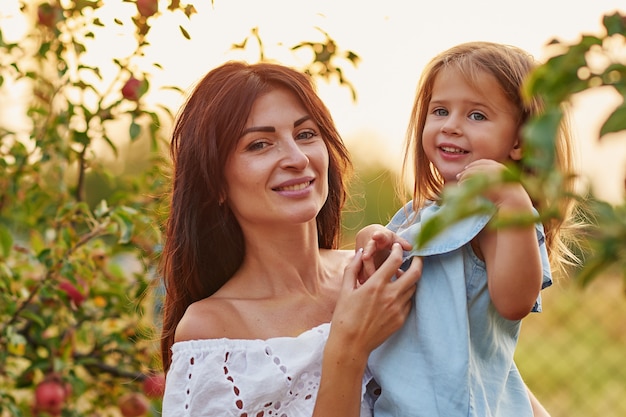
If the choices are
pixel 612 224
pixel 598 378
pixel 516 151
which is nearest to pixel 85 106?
pixel 516 151

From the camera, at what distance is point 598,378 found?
521 cm

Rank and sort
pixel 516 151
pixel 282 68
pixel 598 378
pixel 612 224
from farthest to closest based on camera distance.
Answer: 1. pixel 598 378
2. pixel 282 68
3. pixel 516 151
4. pixel 612 224

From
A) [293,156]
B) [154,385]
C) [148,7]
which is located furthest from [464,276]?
[154,385]

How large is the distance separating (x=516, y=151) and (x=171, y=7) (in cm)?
85

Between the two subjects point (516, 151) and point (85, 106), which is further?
point (85, 106)

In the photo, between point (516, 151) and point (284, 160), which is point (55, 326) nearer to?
point (284, 160)

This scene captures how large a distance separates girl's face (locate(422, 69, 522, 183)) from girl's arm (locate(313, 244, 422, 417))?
7.2 inches

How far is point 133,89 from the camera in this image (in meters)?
2.16

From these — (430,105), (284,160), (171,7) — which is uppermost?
(171,7)

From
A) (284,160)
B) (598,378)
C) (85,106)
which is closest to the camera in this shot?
(284,160)

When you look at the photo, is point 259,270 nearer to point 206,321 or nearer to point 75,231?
point 206,321

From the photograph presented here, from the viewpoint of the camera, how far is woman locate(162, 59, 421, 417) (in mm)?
1590

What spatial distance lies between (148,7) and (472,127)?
850 mm

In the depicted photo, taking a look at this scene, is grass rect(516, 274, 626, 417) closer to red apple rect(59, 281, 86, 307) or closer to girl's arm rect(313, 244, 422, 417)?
red apple rect(59, 281, 86, 307)
